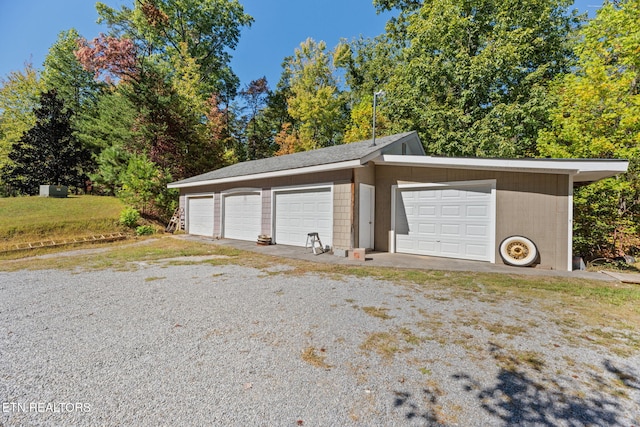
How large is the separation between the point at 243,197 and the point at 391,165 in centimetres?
608

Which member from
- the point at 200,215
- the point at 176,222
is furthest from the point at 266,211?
the point at 176,222

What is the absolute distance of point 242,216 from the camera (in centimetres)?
1111

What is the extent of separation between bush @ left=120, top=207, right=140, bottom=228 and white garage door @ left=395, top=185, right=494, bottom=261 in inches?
480

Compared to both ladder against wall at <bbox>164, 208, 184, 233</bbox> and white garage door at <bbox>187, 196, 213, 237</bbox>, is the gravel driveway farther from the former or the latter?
ladder against wall at <bbox>164, 208, 184, 233</bbox>

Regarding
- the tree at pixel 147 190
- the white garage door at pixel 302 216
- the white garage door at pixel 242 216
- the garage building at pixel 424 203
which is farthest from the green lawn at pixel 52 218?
the white garage door at pixel 302 216

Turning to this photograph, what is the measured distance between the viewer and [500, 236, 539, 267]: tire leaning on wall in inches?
245

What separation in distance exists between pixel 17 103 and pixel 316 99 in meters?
23.6

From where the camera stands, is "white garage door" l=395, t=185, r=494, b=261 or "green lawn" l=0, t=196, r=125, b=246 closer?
"white garage door" l=395, t=185, r=494, b=261

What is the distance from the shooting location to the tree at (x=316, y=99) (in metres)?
21.1

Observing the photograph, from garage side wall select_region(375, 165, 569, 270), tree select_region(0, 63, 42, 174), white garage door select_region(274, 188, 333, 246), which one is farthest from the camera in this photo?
tree select_region(0, 63, 42, 174)

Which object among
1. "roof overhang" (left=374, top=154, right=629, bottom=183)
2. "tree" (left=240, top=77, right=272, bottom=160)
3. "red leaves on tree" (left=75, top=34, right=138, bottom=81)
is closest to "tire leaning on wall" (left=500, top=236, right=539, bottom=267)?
"roof overhang" (left=374, top=154, right=629, bottom=183)

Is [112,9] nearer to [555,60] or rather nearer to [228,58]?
[228,58]

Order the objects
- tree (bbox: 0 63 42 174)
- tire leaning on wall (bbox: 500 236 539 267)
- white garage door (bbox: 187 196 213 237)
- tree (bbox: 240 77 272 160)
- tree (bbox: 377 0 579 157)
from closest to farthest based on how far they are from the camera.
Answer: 1. tire leaning on wall (bbox: 500 236 539 267)
2. white garage door (bbox: 187 196 213 237)
3. tree (bbox: 377 0 579 157)
4. tree (bbox: 0 63 42 174)
5. tree (bbox: 240 77 272 160)

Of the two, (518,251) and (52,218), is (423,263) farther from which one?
(52,218)
